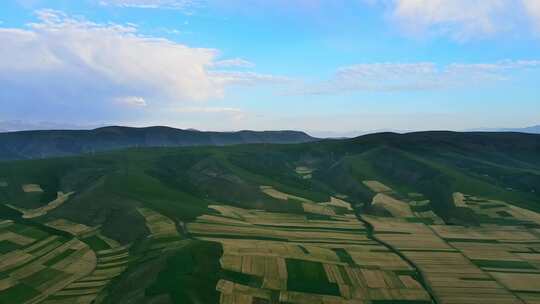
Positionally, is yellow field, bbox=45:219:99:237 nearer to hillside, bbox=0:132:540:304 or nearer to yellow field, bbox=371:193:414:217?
hillside, bbox=0:132:540:304

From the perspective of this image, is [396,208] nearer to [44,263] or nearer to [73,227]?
→ [73,227]

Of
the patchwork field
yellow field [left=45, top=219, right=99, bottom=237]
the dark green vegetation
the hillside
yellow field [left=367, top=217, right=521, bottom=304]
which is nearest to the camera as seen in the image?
the patchwork field

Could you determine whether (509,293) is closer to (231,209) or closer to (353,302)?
(353,302)

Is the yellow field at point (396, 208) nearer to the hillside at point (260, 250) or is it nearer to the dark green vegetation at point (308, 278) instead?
the hillside at point (260, 250)

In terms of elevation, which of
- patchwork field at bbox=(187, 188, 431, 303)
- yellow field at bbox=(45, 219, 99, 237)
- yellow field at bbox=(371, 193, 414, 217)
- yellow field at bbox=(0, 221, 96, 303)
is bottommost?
yellow field at bbox=(0, 221, 96, 303)

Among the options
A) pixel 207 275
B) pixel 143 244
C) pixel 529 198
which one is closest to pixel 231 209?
pixel 143 244

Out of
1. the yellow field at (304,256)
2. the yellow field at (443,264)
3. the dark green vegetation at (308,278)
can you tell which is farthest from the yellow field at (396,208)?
the dark green vegetation at (308,278)

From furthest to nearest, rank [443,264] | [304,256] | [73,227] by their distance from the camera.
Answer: [73,227]
[443,264]
[304,256]

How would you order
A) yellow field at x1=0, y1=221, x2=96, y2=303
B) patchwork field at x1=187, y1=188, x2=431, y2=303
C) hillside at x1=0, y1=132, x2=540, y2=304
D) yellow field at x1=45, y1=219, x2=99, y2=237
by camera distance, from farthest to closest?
yellow field at x1=45, y1=219, x2=99, y2=237, yellow field at x1=0, y1=221, x2=96, y2=303, hillside at x1=0, y1=132, x2=540, y2=304, patchwork field at x1=187, y1=188, x2=431, y2=303

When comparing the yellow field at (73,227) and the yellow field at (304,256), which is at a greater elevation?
the yellow field at (304,256)

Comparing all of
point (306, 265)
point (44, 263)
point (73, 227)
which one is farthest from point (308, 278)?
point (73, 227)

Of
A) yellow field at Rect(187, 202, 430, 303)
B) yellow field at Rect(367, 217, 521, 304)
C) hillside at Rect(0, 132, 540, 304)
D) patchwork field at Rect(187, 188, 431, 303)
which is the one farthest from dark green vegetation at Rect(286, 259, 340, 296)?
yellow field at Rect(367, 217, 521, 304)
